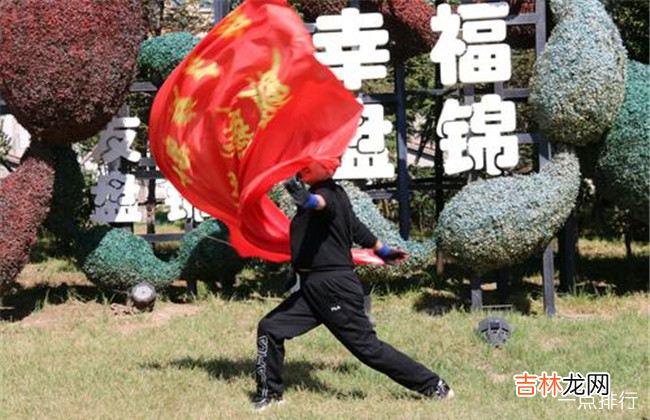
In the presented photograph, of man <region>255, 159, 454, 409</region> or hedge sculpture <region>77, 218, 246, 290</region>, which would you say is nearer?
man <region>255, 159, 454, 409</region>

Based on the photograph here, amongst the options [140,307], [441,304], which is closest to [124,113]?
[140,307]

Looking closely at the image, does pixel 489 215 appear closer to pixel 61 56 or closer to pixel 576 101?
pixel 576 101

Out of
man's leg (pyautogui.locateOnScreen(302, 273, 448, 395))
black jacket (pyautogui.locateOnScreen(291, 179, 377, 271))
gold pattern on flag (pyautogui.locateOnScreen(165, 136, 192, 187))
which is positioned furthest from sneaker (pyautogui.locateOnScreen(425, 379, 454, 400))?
gold pattern on flag (pyautogui.locateOnScreen(165, 136, 192, 187))

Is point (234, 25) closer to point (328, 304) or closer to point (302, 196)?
point (302, 196)

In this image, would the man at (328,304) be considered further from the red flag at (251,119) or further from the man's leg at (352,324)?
the red flag at (251,119)

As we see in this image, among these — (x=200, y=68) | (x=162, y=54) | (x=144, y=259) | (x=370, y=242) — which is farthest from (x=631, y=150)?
(x=144, y=259)

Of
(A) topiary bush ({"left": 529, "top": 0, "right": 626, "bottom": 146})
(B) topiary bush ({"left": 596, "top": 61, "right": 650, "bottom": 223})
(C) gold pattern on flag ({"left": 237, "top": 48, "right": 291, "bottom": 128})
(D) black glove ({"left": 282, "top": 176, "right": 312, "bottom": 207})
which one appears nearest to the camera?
(D) black glove ({"left": 282, "top": 176, "right": 312, "bottom": 207})

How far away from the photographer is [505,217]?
8906 mm

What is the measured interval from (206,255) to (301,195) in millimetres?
5148

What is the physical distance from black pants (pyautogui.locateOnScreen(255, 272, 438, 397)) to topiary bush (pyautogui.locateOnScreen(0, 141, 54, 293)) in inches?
177

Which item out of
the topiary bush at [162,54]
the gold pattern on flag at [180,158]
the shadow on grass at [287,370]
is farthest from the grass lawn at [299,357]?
the topiary bush at [162,54]

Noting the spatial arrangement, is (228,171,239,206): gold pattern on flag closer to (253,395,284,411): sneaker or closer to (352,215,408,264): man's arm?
(352,215,408,264): man's arm

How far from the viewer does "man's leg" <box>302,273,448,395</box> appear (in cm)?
584

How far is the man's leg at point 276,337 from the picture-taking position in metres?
5.99
